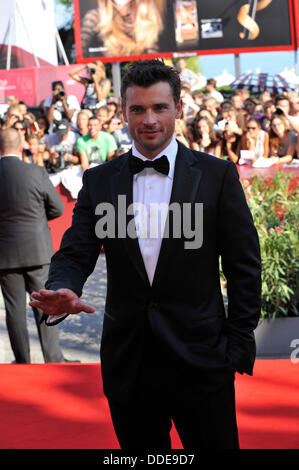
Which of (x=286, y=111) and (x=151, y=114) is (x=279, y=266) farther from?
(x=286, y=111)

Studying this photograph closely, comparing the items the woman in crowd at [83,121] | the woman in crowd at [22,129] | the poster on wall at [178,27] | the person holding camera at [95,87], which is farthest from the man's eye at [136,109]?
the poster on wall at [178,27]

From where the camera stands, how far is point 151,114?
2.08 meters

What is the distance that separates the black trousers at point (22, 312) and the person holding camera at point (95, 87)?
5846 mm

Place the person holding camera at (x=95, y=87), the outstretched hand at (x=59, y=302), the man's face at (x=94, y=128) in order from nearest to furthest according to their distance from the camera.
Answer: the outstretched hand at (x=59, y=302), the man's face at (x=94, y=128), the person holding camera at (x=95, y=87)

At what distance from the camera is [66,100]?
10734 mm

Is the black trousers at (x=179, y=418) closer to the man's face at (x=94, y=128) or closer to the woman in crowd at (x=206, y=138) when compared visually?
the woman in crowd at (x=206, y=138)

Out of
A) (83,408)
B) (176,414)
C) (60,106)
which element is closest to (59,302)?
(176,414)

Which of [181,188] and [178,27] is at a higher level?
[178,27]

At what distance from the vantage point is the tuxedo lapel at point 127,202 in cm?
210

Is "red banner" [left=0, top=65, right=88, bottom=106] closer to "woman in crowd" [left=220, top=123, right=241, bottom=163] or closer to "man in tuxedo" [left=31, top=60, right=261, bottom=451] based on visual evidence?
"woman in crowd" [left=220, top=123, right=241, bottom=163]

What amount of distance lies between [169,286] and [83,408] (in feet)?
5.48

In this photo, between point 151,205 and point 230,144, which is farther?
point 230,144

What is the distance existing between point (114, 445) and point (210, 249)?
54.1 inches

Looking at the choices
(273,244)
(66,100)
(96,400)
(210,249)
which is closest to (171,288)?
(210,249)
